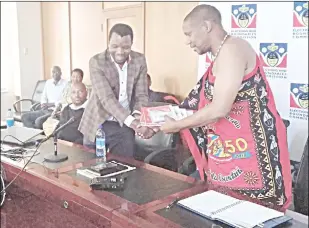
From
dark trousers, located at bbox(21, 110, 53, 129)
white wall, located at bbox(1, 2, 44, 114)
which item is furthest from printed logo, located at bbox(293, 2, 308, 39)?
white wall, located at bbox(1, 2, 44, 114)

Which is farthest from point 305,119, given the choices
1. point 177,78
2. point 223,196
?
point 223,196

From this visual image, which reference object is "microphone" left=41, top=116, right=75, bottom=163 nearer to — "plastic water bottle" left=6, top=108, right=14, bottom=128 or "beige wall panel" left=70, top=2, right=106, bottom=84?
"plastic water bottle" left=6, top=108, right=14, bottom=128

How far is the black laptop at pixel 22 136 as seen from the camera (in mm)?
2092

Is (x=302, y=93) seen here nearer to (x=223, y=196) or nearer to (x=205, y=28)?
(x=205, y=28)

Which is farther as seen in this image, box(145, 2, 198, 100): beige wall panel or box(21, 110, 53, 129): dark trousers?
box(145, 2, 198, 100): beige wall panel

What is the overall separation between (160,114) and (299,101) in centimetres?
130

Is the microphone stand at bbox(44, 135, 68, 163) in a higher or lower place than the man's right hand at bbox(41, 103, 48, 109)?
lower

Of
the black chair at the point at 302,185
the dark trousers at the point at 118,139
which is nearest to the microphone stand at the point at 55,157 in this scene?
the dark trousers at the point at 118,139

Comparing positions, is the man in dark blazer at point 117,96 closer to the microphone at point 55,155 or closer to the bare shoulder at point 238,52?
the microphone at point 55,155

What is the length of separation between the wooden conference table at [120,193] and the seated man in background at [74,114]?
241 millimetres

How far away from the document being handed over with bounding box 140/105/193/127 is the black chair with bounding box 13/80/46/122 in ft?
3.05

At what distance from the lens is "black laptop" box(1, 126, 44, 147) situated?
6.86ft

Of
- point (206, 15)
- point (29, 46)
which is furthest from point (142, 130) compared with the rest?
point (29, 46)

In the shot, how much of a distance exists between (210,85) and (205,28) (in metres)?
0.22
